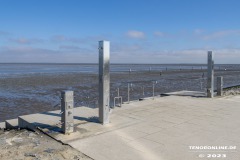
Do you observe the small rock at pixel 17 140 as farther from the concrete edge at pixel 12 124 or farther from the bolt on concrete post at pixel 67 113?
the concrete edge at pixel 12 124

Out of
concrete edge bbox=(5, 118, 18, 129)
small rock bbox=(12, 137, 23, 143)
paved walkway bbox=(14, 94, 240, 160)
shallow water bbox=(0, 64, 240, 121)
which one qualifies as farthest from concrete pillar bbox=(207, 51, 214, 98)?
small rock bbox=(12, 137, 23, 143)

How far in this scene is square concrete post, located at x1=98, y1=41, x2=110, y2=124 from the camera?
22.6 ft

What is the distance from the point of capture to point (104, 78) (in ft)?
23.0

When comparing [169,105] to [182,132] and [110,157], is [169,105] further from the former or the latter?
[110,157]

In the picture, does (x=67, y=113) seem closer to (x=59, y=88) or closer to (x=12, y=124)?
(x=12, y=124)

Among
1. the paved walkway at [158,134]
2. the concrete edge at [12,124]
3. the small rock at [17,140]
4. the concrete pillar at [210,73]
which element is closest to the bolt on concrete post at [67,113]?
the paved walkway at [158,134]

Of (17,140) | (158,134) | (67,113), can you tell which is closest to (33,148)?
(17,140)

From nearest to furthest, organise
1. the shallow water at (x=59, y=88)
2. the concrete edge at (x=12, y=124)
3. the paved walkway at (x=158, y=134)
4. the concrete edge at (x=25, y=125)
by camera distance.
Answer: the paved walkway at (x=158, y=134) < the concrete edge at (x=25, y=125) < the concrete edge at (x=12, y=124) < the shallow water at (x=59, y=88)

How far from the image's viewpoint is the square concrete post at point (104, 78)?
689 centimetres

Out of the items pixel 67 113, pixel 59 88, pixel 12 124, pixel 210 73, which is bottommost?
pixel 59 88

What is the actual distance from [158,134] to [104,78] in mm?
2034

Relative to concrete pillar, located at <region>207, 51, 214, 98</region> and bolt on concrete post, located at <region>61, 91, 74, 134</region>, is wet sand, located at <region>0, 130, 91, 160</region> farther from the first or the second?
concrete pillar, located at <region>207, 51, 214, 98</region>

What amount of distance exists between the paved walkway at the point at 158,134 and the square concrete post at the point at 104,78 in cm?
32

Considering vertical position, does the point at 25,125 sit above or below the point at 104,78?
below
